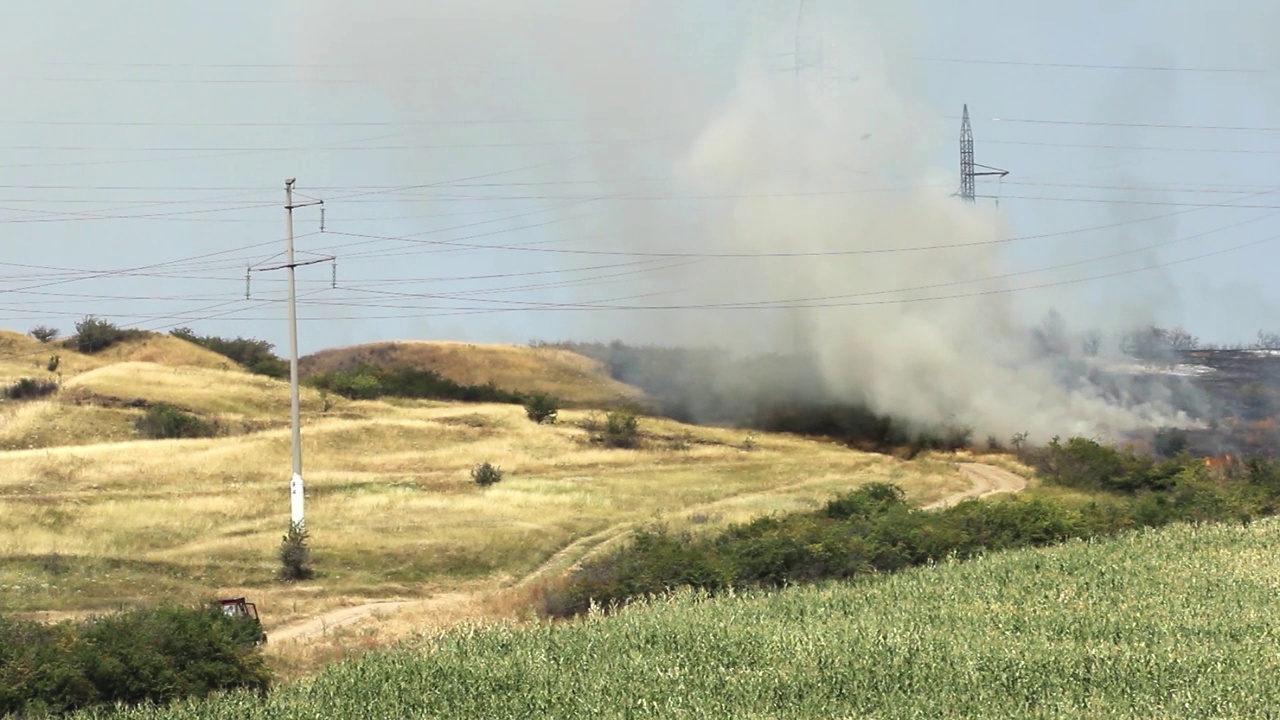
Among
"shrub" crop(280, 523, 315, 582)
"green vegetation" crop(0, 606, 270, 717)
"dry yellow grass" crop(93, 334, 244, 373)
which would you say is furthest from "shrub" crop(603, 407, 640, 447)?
"green vegetation" crop(0, 606, 270, 717)

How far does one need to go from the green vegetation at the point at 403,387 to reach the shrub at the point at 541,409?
704 cm

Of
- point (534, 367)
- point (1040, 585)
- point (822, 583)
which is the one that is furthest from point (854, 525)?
point (534, 367)

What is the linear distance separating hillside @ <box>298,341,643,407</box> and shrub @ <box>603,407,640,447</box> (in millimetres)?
11304

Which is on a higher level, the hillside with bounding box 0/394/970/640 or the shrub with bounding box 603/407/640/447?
the shrub with bounding box 603/407/640/447

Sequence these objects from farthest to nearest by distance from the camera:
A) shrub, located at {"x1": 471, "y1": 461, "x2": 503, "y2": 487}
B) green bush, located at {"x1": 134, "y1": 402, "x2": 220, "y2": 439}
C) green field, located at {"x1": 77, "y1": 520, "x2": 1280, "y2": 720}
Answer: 1. green bush, located at {"x1": 134, "y1": 402, "x2": 220, "y2": 439}
2. shrub, located at {"x1": 471, "y1": 461, "x2": 503, "y2": 487}
3. green field, located at {"x1": 77, "y1": 520, "x2": 1280, "y2": 720}

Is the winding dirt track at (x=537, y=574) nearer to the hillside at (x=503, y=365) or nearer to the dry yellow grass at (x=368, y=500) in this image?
the dry yellow grass at (x=368, y=500)

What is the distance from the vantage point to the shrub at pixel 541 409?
92194 millimetres

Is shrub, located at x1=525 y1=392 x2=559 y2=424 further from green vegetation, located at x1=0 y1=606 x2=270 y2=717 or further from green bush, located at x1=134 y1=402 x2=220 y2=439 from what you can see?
green vegetation, located at x1=0 y1=606 x2=270 y2=717

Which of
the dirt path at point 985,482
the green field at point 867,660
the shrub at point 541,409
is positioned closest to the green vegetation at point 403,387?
the shrub at point 541,409

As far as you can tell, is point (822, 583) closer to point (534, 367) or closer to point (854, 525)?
point (854, 525)

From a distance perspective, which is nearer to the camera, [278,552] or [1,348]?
[278,552]

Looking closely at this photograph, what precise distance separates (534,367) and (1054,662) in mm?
92008

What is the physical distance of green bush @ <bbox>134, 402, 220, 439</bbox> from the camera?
83500 millimetres

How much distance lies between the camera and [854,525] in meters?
42.4
